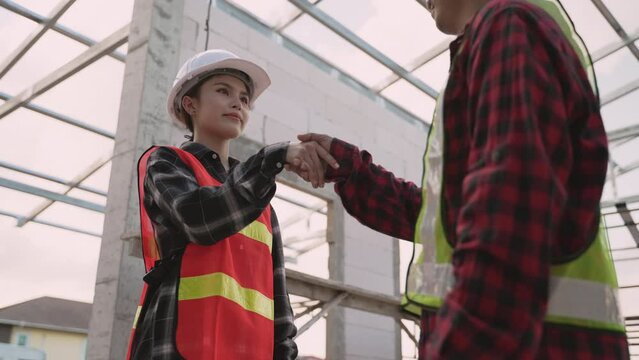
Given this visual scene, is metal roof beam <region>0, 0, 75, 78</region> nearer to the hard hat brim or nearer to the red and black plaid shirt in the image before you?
the hard hat brim

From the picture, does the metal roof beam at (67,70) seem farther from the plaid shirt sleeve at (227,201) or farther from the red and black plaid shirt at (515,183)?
the red and black plaid shirt at (515,183)

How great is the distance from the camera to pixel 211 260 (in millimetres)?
1702

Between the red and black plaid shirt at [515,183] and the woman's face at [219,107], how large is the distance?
1.25m

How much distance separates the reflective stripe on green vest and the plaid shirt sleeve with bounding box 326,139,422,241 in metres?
0.39

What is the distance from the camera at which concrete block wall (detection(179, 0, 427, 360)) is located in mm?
5957

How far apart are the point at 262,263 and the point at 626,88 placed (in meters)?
11.4

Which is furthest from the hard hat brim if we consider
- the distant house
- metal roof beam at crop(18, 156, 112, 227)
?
the distant house

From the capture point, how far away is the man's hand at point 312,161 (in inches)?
59.2

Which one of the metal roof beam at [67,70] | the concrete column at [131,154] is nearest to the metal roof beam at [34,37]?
the metal roof beam at [67,70]

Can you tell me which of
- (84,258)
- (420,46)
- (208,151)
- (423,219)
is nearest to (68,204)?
(84,258)

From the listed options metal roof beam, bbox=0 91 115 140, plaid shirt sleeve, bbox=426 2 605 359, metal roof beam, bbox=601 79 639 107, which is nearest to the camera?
plaid shirt sleeve, bbox=426 2 605 359

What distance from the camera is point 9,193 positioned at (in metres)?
11.0

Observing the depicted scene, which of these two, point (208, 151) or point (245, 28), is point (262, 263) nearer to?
point (208, 151)

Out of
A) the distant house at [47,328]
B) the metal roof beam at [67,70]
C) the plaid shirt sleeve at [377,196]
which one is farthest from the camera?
the distant house at [47,328]
